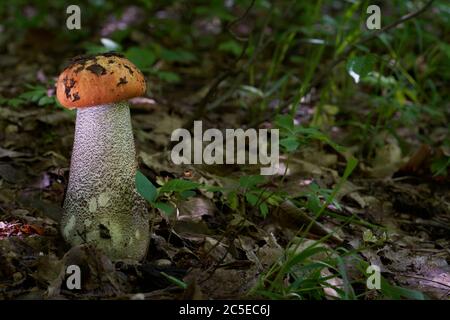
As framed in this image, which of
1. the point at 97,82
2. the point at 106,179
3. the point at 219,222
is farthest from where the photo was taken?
the point at 219,222

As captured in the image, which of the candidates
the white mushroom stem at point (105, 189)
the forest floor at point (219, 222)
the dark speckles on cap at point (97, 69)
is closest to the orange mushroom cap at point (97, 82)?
the dark speckles on cap at point (97, 69)

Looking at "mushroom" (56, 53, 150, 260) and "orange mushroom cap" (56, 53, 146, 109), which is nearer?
"orange mushroom cap" (56, 53, 146, 109)

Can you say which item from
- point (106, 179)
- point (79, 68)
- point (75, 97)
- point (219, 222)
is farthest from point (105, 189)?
point (219, 222)

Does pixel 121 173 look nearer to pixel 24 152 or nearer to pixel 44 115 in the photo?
pixel 24 152

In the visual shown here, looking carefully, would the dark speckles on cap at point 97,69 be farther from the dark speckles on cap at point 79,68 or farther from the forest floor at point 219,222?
the forest floor at point 219,222

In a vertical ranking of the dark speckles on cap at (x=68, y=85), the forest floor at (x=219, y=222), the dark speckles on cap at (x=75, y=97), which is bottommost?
the forest floor at (x=219, y=222)

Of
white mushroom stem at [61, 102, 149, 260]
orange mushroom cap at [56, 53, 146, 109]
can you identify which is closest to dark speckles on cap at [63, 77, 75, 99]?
orange mushroom cap at [56, 53, 146, 109]

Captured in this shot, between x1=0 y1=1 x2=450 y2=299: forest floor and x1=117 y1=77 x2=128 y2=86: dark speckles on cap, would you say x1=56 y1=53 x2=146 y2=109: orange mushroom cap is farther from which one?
x1=0 y1=1 x2=450 y2=299: forest floor

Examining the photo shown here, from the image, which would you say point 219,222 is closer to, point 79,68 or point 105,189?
point 105,189
